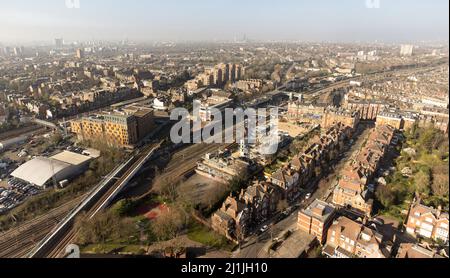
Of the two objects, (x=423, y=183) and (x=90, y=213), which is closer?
(x=90, y=213)

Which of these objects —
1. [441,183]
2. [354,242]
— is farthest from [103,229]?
[441,183]

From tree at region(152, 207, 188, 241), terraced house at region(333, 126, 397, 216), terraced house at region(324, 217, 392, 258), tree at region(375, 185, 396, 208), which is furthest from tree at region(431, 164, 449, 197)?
tree at region(152, 207, 188, 241)

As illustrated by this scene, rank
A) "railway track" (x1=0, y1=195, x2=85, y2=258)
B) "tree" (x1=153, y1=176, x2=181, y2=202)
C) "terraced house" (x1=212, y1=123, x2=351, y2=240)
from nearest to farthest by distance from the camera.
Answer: "railway track" (x1=0, y1=195, x2=85, y2=258), "terraced house" (x1=212, y1=123, x2=351, y2=240), "tree" (x1=153, y1=176, x2=181, y2=202)

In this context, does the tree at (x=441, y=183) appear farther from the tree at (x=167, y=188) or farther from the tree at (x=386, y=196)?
the tree at (x=167, y=188)

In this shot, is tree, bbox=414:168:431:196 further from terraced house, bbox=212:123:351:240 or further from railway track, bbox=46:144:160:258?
railway track, bbox=46:144:160:258

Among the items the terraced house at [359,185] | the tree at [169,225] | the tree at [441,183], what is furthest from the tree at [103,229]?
the tree at [441,183]

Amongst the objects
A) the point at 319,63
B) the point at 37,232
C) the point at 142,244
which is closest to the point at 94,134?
the point at 37,232

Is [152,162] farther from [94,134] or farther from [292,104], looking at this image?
[292,104]

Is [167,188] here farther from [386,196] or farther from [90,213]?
[386,196]
